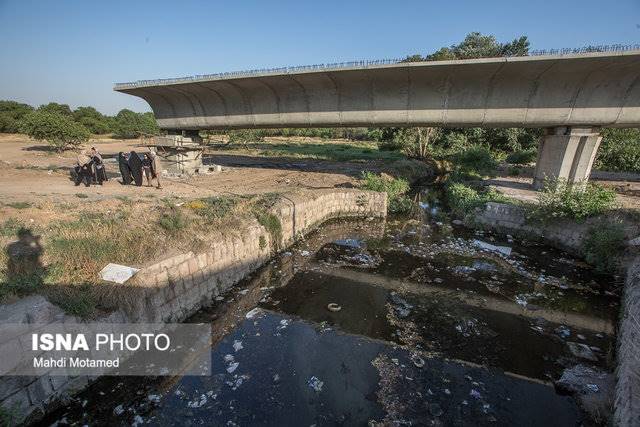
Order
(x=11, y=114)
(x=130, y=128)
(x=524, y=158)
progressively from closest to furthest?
(x=524, y=158)
(x=11, y=114)
(x=130, y=128)

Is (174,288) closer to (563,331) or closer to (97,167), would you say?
(563,331)

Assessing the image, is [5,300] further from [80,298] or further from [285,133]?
[285,133]

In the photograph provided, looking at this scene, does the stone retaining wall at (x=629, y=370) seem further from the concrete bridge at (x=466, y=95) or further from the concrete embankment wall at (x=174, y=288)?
the concrete bridge at (x=466, y=95)

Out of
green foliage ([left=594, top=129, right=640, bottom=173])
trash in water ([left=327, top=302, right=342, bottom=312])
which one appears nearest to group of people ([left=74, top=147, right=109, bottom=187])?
trash in water ([left=327, top=302, right=342, bottom=312])

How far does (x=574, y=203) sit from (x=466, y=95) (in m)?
5.67

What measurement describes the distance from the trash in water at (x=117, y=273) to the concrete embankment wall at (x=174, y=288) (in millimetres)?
102

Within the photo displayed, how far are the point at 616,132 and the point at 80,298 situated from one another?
87.4 feet

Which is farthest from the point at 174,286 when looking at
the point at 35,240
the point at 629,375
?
the point at 629,375

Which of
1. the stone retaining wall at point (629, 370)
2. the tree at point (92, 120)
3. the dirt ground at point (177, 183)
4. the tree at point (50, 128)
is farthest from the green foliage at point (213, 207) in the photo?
the tree at point (92, 120)

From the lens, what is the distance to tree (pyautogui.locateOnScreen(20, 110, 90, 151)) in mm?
20625

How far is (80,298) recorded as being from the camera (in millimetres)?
4508

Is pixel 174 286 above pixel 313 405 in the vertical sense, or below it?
above

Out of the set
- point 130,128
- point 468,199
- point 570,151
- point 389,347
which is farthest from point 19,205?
point 130,128

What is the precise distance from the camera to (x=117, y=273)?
201 inches
